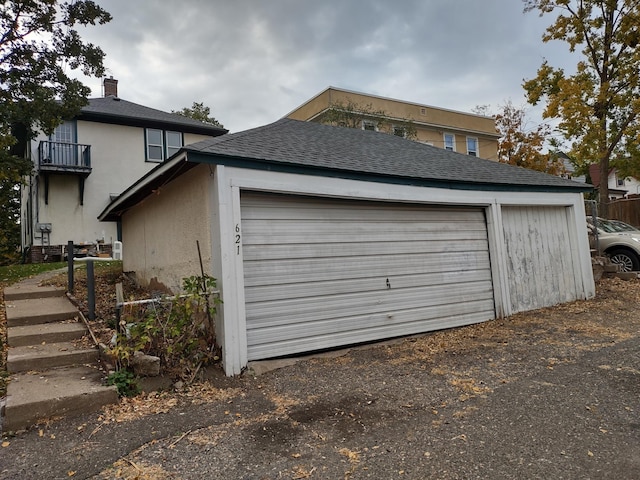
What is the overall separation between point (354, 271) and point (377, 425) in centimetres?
282

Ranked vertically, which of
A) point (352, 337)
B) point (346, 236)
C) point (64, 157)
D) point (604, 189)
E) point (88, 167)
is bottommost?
point (352, 337)

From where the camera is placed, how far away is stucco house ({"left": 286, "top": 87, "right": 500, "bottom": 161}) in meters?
19.0

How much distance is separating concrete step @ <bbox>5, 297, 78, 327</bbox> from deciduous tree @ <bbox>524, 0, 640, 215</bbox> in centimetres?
1700

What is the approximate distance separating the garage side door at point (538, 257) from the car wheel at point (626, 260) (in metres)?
3.08

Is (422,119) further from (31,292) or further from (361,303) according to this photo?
(31,292)

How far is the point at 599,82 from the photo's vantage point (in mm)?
15320

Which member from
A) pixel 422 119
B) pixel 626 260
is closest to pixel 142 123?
pixel 422 119

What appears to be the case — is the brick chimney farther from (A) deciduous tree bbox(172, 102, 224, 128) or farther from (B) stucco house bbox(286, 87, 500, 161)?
(B) stucco house bbox(286, 87, 500, 161)

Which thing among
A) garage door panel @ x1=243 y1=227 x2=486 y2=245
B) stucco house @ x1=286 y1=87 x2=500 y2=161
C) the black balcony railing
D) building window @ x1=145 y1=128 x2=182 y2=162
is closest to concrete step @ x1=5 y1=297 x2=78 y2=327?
garage door panel @ x1=243 y1=227 x2=486 y2=245

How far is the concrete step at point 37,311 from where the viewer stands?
544 cm

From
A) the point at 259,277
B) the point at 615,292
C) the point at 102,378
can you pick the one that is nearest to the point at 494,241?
the point at 615,292

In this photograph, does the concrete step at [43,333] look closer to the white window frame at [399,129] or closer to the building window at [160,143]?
the building window at [160,143]

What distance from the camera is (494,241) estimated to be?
24.5 feet

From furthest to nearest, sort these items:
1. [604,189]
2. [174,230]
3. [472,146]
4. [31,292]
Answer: [472,146], [604,189], [31,292], [174,230]
